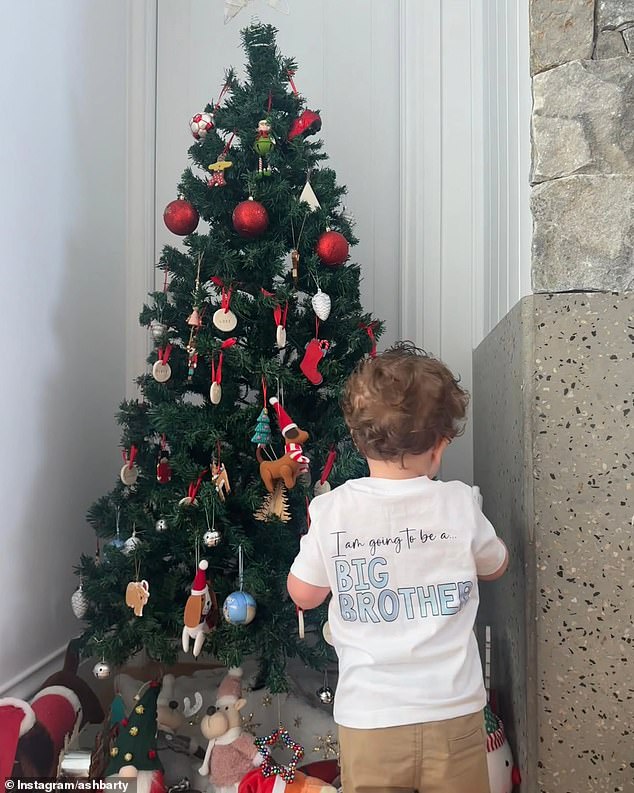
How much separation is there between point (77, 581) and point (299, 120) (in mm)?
1381

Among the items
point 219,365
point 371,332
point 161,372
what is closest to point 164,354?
point 161,372

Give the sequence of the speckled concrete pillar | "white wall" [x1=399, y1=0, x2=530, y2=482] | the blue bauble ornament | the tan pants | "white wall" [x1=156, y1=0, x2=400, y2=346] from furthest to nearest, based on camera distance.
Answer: "white wall" [x1=156, y1=0, x2=400, y2=346]
"white wall" [x1=399, y1=0, x2=530, y2=482]
the blue bauble ornament
the speckled concrete pillar
the tan pants

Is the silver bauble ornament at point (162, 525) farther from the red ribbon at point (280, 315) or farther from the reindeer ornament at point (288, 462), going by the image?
the red ribbon at point (280, 315)

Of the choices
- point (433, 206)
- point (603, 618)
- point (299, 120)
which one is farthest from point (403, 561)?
point (433, 206)

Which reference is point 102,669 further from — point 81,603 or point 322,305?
point 322,305

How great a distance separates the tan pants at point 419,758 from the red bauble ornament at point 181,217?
3.86ft

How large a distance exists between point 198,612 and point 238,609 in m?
0.09

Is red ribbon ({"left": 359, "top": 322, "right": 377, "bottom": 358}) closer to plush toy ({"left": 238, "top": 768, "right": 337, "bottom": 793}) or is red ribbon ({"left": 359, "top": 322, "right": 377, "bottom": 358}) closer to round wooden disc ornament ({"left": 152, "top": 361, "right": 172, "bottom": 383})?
round wooden disc ornament ({"left": 152, "top": 361, "right": 172, "bottom": 383})

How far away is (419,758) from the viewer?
3.70 feet

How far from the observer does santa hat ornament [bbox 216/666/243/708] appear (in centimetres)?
151

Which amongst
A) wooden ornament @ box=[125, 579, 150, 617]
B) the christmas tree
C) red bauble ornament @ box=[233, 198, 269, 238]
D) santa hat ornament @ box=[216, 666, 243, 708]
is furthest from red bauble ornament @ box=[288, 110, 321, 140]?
santa hat ornament @ box=[216, 666, 243, 708]

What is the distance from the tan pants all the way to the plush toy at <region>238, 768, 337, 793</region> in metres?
0.24

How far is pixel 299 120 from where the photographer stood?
171 cm

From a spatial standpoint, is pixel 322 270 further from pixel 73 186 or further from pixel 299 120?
pixel 73 186
